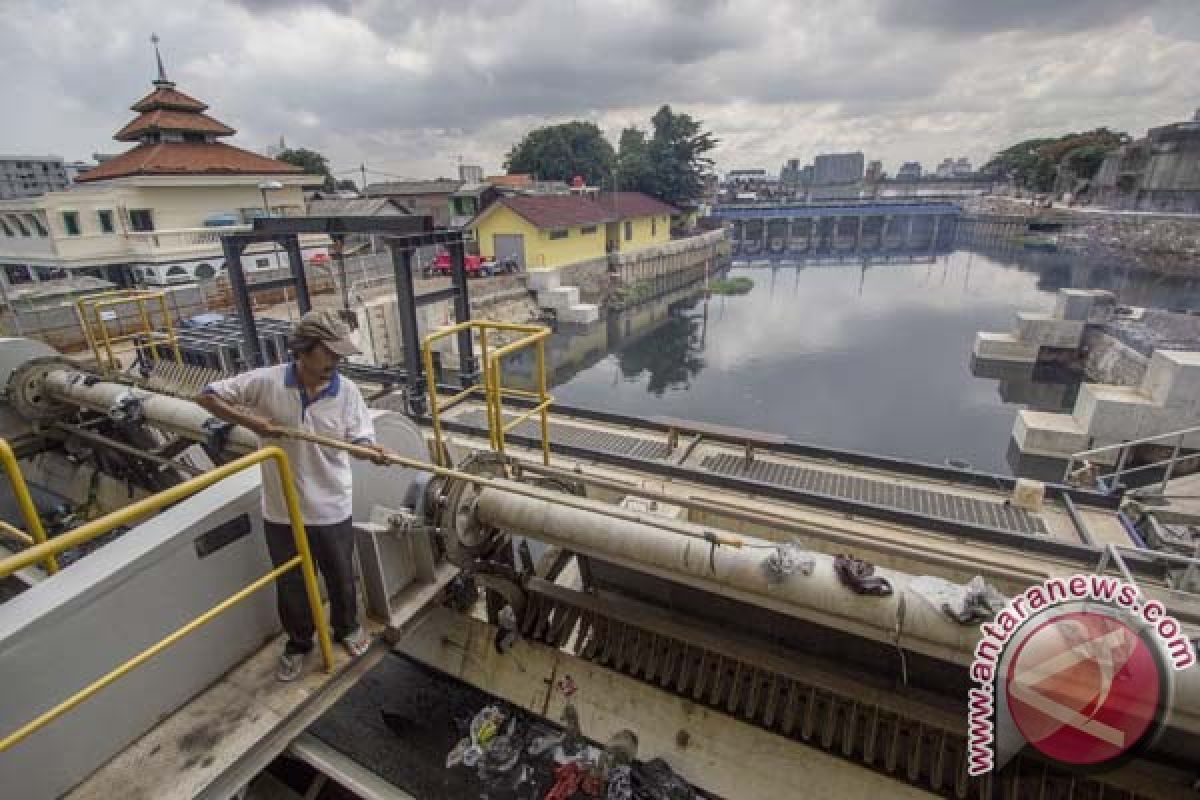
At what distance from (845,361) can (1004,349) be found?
5.12m

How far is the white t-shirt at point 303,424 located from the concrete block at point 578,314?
23886 mm

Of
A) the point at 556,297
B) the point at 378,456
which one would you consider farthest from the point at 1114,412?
the point at 556,297

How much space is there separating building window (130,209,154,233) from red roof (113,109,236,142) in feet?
15.4

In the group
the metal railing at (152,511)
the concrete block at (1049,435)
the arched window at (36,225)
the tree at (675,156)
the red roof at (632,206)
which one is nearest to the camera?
the metal railing at (152,511)

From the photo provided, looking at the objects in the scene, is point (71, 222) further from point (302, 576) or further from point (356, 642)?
point (356, 642)

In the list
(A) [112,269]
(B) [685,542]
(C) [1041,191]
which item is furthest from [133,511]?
(C) [1041,191]

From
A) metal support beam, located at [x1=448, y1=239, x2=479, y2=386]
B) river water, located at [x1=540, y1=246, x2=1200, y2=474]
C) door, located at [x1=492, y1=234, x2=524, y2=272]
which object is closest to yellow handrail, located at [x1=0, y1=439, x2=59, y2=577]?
metal support beam, located at [x1=448, y1=239, x2=479, y2=386]

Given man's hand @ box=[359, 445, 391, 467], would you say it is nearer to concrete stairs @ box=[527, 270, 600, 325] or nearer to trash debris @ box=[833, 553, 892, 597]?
trash debris @ box=[833, 553, 892, 597]

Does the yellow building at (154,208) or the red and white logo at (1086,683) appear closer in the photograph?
the red and white logo at (1086,683)

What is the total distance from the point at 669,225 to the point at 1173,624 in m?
39.9

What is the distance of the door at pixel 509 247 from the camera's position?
86.8 feet

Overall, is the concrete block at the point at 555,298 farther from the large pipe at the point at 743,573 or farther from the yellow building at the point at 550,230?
the large pipe at the point at 743,573

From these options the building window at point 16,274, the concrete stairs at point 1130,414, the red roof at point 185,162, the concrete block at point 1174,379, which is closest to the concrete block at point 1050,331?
the concrete stairs at point 1130,414

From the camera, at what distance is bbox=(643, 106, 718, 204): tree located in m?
41.0
